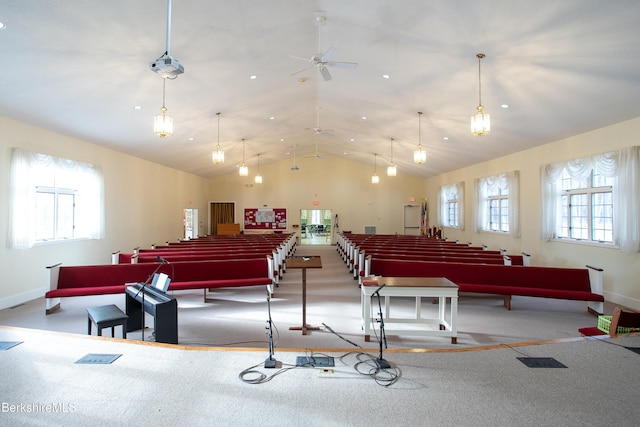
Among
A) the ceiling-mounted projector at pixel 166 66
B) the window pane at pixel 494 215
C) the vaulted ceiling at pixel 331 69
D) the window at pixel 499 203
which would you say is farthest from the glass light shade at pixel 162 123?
the window pane at pixel 494 215

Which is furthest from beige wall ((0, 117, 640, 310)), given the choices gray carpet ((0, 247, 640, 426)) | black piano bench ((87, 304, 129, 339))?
gray carpet ((0, 247, 640, 426))

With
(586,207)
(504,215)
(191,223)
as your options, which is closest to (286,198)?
(191,223)

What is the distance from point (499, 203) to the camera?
31.7 ft

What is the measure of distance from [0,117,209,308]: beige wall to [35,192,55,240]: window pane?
0.86 feet

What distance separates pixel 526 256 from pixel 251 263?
16.2 feet

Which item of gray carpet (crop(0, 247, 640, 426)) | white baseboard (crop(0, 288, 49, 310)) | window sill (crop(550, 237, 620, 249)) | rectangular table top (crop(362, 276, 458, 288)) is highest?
window sill (crop(550, 237, 620, 249))

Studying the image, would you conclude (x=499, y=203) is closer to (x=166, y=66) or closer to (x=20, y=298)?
(x=166, y=66)

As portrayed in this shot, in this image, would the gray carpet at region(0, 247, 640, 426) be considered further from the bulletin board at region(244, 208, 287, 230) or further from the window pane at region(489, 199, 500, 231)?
the bulletin board at region(244, 208, 287, 230)

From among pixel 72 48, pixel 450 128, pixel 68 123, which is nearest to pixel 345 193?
pixel 450 128

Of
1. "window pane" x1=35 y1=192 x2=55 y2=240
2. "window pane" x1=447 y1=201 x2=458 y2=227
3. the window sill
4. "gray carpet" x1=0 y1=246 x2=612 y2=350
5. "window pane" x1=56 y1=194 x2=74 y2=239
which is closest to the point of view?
"gray carpet" x1=0 y1=246 x2=612 y2=350

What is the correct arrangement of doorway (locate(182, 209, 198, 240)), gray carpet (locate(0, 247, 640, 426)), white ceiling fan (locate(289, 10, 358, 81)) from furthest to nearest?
doorway (locate(182, 209, 198, 240))
white ceiling fan (locate(289, 10, 358, 81))
gray carpet (locate(0, 247, 640, 426))

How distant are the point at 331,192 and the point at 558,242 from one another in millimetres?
9489

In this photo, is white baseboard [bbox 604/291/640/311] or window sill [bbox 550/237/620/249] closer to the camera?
white baseboard [bbox 604/291/640/311]

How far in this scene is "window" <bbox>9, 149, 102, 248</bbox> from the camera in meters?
5.47
